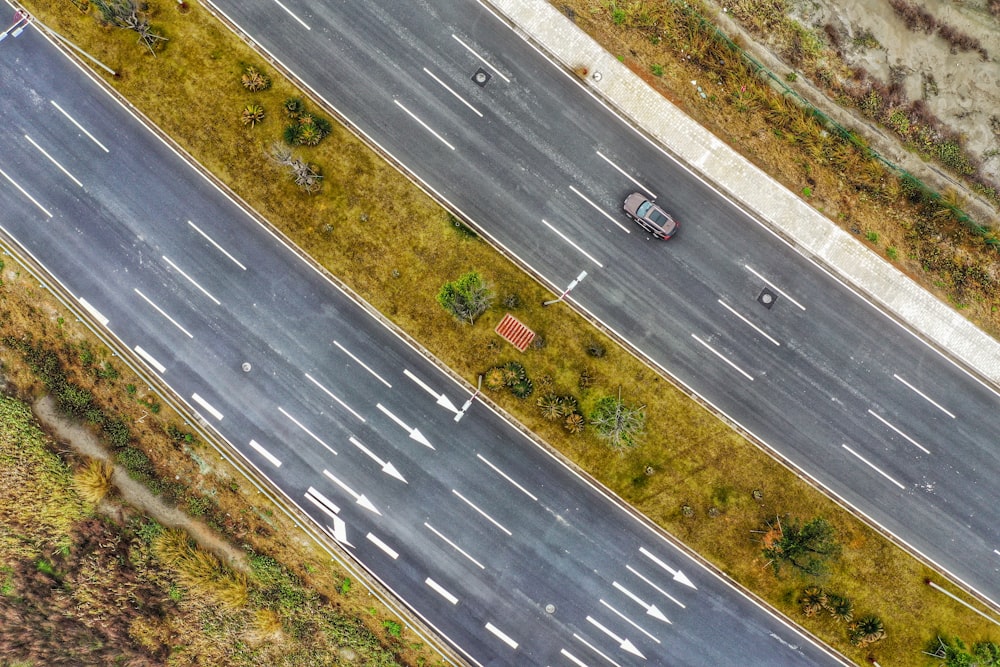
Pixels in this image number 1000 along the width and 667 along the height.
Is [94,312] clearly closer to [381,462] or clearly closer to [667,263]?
[381,462]

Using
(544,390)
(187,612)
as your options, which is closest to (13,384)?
(187,612)

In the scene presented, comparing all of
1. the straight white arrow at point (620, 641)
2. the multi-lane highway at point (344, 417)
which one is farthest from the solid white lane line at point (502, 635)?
the straight white arrow at point (620, 641)

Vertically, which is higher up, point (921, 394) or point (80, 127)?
point (921, 394)

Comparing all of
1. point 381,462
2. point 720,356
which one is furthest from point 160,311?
point 720,356

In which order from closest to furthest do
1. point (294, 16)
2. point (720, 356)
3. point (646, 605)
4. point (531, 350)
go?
point (646, 605)
point (531, 350)
point (720, 356)
point (294, 16)

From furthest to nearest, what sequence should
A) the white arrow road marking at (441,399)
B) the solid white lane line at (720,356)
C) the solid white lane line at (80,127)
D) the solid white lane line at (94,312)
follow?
the solid white lane line at (80,127) < the solid white lane line at (94,312) < the white arrow road marking at (441,399) < the solid white lane line at (720,356)

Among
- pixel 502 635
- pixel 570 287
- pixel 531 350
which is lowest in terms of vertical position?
pixel 502 635

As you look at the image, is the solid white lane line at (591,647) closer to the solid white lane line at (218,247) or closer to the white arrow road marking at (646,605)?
the white arrow road marking at (646,605)
